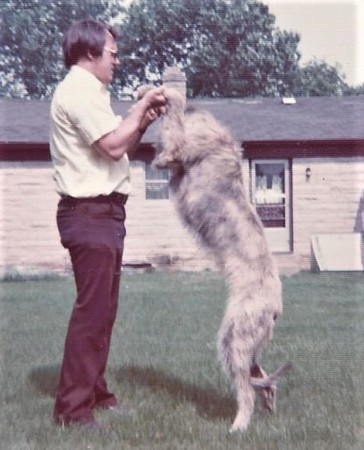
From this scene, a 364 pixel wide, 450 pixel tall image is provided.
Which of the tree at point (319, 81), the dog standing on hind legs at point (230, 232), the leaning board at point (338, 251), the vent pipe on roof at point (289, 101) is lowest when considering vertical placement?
the leaning board at point (338, 251)

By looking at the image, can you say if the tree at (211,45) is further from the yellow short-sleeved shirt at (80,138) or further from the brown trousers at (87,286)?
the brown trousers at (87,286)

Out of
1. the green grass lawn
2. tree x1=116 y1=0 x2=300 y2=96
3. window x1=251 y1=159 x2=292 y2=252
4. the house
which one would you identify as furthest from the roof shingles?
the green grass lawn

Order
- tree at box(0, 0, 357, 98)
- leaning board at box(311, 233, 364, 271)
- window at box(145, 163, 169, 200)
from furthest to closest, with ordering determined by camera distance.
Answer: window at box(145, 163, 169, 200) < leaning board at box(311, 233, 364, 271) < tree at box(0, 0, 357, 98)

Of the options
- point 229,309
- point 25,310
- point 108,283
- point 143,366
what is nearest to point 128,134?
point 108,283

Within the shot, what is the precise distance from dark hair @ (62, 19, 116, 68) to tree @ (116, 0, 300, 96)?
8.85m

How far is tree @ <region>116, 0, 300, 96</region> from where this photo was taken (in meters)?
14.9

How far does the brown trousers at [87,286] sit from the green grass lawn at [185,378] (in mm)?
210

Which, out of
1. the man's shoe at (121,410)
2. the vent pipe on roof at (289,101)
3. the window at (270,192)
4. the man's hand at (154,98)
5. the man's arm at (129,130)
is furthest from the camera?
the vent pipe on roof at (289,101)

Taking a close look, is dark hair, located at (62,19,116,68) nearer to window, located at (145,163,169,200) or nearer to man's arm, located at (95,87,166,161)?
man's arm, located at (95,87,166,161)

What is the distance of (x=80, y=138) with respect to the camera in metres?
4.18

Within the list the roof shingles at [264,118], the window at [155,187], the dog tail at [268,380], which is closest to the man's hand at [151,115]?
the dog tail at [268,380]

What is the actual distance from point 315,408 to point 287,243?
12866mm

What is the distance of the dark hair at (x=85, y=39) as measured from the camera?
4.16 metres

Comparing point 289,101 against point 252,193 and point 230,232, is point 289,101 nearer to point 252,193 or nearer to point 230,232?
point 252,193
